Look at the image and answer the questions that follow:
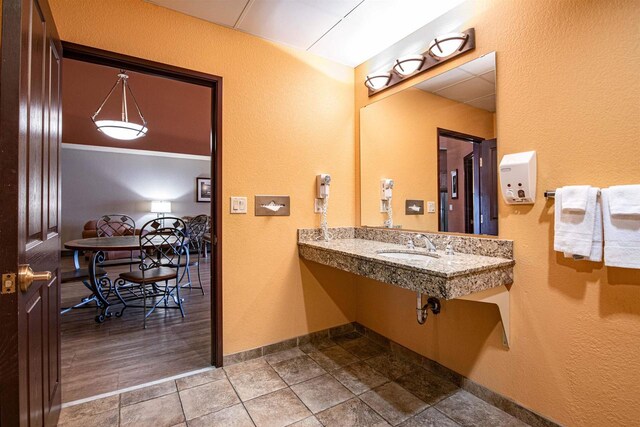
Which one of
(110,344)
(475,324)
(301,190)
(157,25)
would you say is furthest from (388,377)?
(157,25)

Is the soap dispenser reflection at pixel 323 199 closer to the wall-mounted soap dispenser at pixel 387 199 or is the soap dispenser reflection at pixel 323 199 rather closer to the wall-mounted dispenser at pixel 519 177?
the wall-mounted soap dispenser at pixel 387 199

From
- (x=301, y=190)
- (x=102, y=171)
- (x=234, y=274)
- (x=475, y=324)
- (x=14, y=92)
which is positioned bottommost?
(x=475, y=324)

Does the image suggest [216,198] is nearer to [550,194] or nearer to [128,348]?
[128,348]

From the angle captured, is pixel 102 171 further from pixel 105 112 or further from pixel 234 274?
pixel 234 274

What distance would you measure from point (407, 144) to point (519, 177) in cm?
94

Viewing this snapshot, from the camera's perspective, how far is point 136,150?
730 cm

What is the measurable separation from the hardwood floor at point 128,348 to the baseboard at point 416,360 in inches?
14.2

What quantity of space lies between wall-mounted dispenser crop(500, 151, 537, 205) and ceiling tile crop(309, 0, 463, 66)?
1025 millimetres

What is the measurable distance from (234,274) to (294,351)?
769 millimetres

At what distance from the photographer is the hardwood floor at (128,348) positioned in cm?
195

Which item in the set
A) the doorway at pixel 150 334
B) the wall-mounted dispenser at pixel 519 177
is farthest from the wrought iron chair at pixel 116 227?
the wall-mounted dispenser at pixel 519 177

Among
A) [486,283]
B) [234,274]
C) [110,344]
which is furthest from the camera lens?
[110,344]

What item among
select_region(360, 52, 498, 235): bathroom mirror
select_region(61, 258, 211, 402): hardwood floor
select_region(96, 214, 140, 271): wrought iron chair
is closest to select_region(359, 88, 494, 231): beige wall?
select_region(360, 52, 498, 235): bathroom mirror

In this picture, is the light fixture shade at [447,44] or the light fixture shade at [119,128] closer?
the light fixture shade at [447,44]
